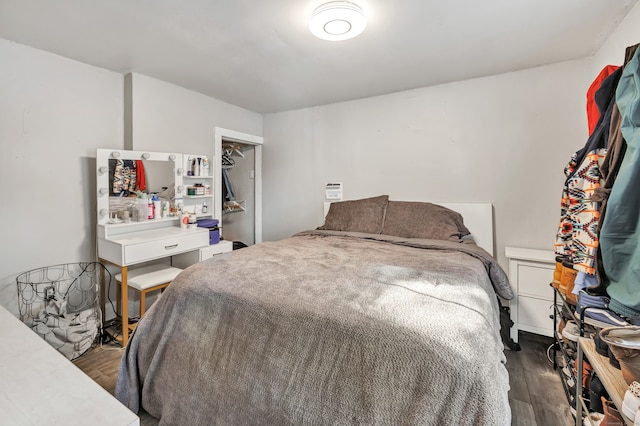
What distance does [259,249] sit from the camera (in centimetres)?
213

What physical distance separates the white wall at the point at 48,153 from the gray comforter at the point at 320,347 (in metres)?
1.43

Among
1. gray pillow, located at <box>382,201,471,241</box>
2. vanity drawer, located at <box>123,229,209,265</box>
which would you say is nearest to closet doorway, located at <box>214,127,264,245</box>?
vanity drawer, located at <box>123,229,209,265</box>

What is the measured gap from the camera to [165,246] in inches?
96.2

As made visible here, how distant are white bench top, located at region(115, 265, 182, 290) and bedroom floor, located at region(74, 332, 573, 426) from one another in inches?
19.9

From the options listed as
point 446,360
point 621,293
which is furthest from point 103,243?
point 621,293

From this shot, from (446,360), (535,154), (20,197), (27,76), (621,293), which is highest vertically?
(27,76)

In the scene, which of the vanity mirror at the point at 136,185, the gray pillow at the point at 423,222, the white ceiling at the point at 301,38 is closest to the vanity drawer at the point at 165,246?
the vanity mirror at the point at 136,185

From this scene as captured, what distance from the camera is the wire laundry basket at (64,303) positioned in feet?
6.67

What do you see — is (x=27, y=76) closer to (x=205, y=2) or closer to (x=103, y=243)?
(x=103, y=243)

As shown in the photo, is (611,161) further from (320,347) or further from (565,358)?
(320,347)

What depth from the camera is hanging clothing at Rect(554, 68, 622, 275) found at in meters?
1.39

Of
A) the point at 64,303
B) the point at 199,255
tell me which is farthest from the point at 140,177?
the point at 64,303

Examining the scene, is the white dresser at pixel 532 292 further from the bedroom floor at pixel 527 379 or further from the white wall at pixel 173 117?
the white wall at pixel 173 117

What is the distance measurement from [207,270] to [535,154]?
2.74 m
